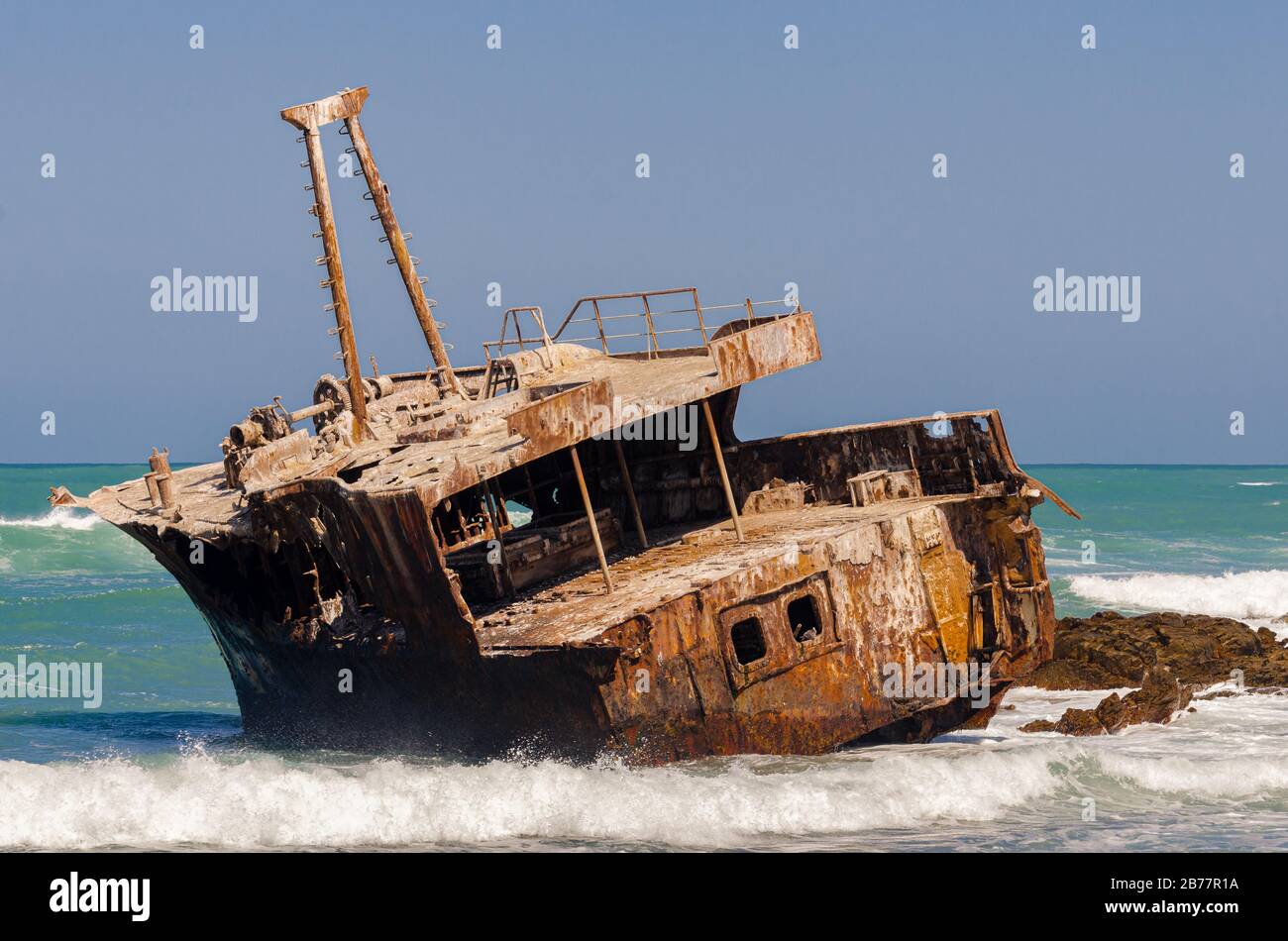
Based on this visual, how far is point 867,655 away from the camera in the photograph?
14.1 metres

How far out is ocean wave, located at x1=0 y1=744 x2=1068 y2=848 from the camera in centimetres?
1268

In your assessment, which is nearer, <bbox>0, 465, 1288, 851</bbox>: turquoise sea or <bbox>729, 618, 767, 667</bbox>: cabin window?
<bbox>0, 465, 1288, 851</bbox>: turquoise sea

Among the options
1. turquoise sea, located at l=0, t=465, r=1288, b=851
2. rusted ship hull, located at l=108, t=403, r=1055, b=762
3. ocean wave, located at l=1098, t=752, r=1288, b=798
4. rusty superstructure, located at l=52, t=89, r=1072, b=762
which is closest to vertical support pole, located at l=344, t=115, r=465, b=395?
rusty superstructure, located at l=52, t=89, r=1072, b=762

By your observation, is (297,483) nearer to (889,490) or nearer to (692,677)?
(692,677)

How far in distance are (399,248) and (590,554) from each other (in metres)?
6.27

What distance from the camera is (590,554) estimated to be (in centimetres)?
1598

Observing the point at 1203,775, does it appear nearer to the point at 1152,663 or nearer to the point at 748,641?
the point at 748,641

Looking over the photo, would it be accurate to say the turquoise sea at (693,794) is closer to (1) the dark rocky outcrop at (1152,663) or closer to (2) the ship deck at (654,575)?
(1) the dark rocky outcrop at (1152,663)

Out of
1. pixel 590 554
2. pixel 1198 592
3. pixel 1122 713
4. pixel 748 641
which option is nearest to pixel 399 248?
pixel 590 554

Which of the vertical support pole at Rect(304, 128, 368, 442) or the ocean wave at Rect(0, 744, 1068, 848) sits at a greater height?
the vertical support pole at Rect(304, 128, 368, 442)

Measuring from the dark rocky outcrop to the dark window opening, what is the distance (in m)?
3.24

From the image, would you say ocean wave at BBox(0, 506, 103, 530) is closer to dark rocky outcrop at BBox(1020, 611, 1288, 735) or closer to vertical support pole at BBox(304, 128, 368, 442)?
vertical support pole at BBox(304, 128, 368, 442)
